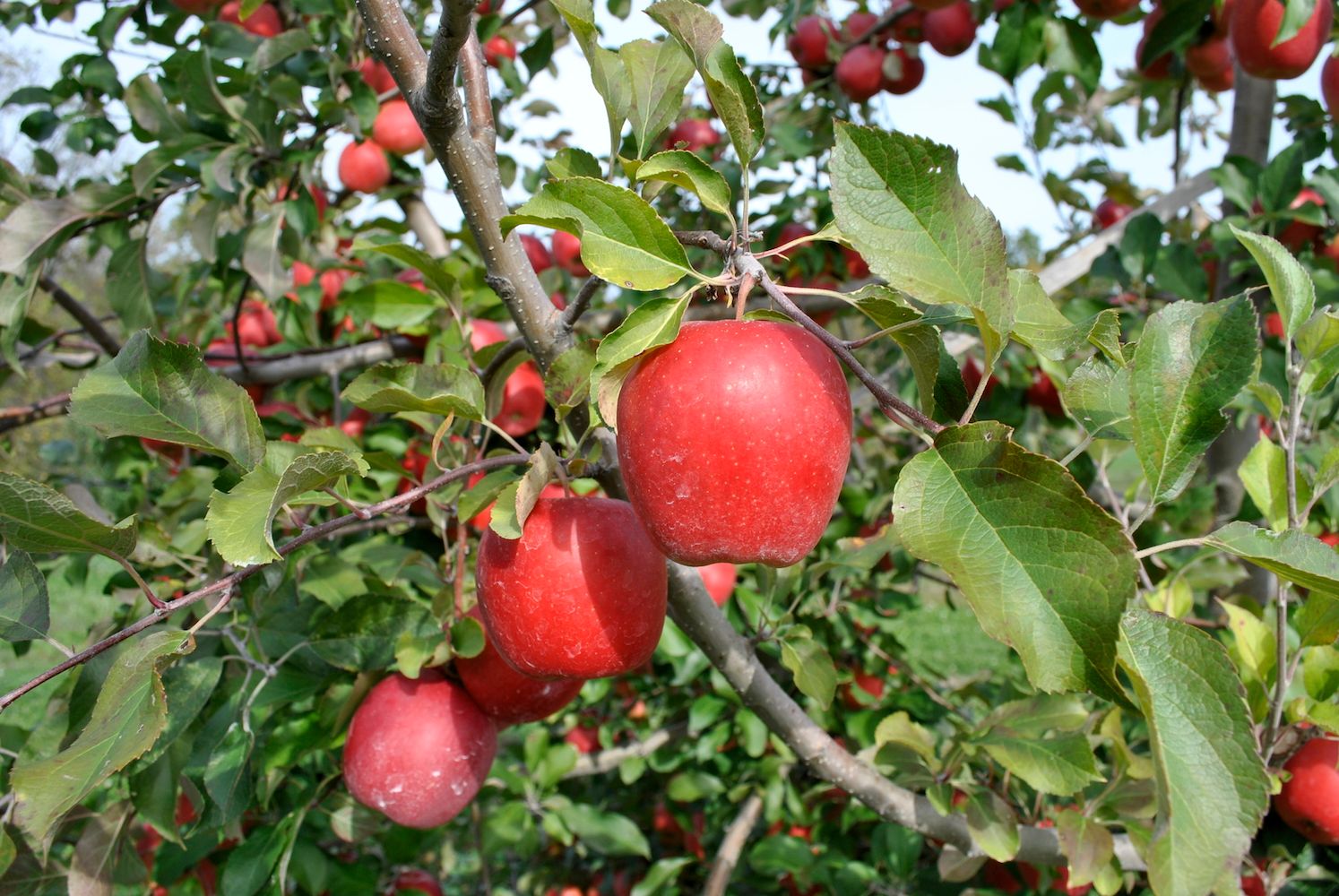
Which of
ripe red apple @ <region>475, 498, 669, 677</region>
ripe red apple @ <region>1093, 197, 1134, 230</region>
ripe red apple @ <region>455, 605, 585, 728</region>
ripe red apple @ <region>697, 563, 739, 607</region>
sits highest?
ripe red apple @ <region>475, 498, 669, 677</region>

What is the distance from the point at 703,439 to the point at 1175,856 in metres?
0.30

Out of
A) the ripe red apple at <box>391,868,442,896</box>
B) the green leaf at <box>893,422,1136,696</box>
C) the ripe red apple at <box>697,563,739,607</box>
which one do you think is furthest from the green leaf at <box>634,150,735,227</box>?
the ripe red apple at <box>391,868,442,896</box>

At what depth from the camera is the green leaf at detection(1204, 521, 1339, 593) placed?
0.46 m

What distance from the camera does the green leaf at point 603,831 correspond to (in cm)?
152

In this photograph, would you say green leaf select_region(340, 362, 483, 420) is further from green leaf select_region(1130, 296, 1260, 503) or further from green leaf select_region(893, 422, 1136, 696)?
green leaf select_region(1130, 296, 1260, 503)

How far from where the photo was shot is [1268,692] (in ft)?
2.96

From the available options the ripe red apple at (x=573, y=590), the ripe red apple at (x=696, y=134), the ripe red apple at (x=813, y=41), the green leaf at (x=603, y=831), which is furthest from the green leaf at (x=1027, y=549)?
the ripe red apple at (x=813, y=41)

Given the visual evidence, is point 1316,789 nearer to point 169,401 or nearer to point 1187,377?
point 1187,377

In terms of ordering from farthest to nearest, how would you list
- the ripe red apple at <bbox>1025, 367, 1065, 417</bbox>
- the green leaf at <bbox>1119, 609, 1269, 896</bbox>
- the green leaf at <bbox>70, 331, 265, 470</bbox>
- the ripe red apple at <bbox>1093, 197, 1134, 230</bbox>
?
the ripe red apple at <bbox>1093, 197, 1134, 230</bbox>, the ripe red apple at <bbox>1025, 367, 1065, 417</bbox>, the green leaf at <bbox>70, 331, 265, 470</bbox>, the green leaf at <bbox>1119, 609, 1269, 896</bbox>

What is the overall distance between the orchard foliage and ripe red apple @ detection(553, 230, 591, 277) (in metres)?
0.02

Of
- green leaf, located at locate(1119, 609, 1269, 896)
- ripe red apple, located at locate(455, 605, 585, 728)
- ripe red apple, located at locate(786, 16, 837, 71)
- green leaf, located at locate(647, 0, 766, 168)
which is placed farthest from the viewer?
ripe red apple, located at locate(786, 16, 837, 71)

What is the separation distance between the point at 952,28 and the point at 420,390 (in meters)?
1.56

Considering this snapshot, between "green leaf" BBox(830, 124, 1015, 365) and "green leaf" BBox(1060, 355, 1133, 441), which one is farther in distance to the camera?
"green leaf" BBox(1060, 355, 1133, 441)

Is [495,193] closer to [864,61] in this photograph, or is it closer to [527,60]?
[527,60]
